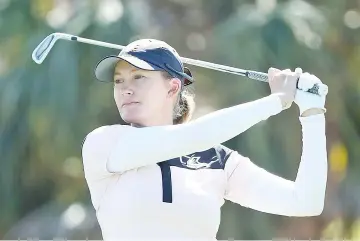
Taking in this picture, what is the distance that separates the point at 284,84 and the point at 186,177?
0.80 feet

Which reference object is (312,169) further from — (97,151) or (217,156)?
(97,151)

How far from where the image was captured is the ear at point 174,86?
190 centimetres

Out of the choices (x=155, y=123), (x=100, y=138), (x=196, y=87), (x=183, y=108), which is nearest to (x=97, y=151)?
(x=100, y=138)

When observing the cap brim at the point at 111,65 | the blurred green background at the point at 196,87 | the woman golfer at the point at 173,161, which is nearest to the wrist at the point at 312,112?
the woman golfer at the point at 173,161

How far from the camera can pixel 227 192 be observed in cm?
186

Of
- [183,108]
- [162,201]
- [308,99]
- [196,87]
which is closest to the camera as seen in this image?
[162,201]

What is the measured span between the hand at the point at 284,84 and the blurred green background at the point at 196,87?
306cm

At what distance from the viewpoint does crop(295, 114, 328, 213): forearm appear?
5.93 feet

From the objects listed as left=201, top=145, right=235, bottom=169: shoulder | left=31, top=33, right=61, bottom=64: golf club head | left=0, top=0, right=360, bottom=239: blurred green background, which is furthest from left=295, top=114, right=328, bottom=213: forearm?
left=0, top=0, right=360, bottom=239: blurred green background

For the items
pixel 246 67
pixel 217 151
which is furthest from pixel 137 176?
pixel 246 67

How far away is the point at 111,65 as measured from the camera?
1883mm

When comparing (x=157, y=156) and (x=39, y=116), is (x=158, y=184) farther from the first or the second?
(x=39, y=116)

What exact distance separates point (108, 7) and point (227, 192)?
3449mm

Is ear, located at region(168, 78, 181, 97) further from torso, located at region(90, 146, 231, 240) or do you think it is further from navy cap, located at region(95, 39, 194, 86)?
torso, located at region(90, 146, 231, 240)
